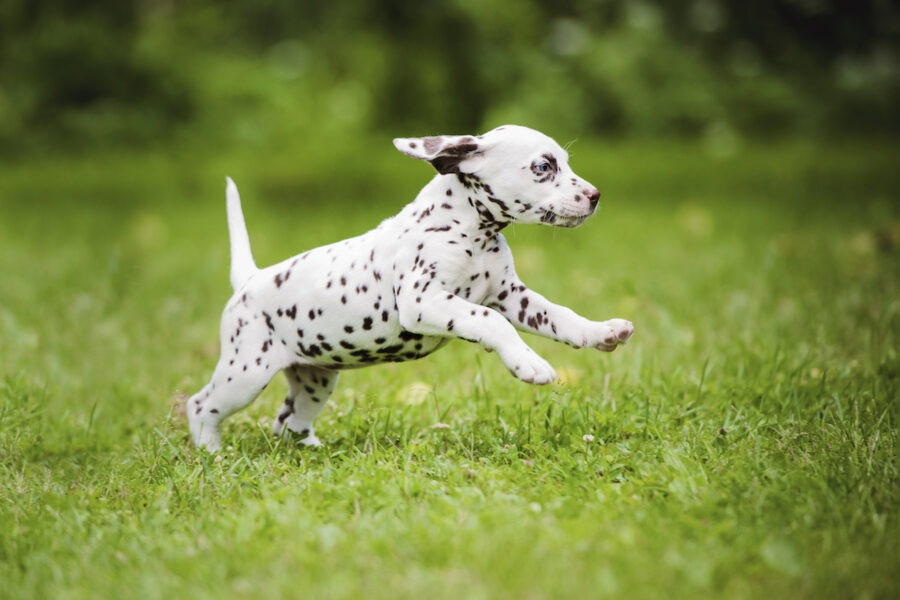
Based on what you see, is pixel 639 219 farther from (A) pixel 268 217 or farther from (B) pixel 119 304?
(B) pixel 119 304

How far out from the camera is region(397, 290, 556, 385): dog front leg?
2.77 m

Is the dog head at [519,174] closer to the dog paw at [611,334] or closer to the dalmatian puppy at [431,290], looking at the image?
the dalmatian puppy at [431,290]

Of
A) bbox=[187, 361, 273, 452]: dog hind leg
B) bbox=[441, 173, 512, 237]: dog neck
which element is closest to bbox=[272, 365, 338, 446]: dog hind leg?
bbox=[187, 361, 273, 452]: dog hind leg

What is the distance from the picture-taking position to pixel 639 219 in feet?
27.0

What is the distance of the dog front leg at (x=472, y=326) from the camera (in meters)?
2.77

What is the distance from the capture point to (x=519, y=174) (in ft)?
9.77

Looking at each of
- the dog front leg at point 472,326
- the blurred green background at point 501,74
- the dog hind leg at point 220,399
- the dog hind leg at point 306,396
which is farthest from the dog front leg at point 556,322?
the blurred green background at point 501,74

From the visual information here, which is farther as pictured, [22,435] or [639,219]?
[639,219]

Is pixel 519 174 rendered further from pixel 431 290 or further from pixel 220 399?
pixel 220 399

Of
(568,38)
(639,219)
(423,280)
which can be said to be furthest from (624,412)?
(568,38)

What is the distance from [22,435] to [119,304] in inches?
94.7

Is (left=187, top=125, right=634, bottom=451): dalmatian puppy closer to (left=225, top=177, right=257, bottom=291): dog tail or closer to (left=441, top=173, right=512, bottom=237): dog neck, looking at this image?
(left=441, top=173, right=512, bottom=237): dog neck

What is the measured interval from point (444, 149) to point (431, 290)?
17.8 inches

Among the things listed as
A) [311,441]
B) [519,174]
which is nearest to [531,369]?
[519,174]
